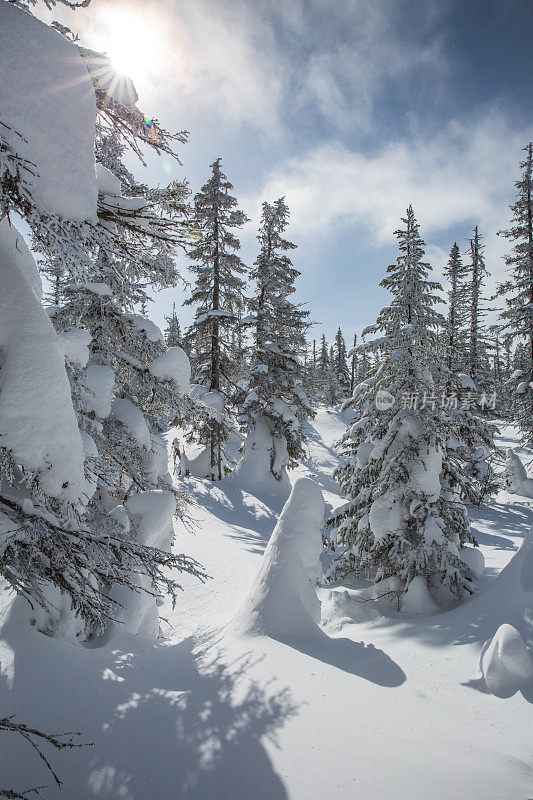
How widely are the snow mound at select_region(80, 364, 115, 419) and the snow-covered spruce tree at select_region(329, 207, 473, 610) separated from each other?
210 inches

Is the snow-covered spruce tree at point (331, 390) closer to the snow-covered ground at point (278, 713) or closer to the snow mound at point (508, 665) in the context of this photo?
the snow-covered ground at point (278, 713)

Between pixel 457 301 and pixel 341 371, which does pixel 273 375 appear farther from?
pixel 341 371

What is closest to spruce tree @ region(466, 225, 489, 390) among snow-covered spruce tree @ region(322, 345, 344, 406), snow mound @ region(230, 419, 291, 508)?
snow mound @ region(230, 419, 291, 508)

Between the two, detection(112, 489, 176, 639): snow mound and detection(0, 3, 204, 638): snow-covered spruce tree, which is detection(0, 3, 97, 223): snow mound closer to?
detection(0, 3, 204, 638): snow-covered spruce tree

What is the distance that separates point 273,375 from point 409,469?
38.9 feet

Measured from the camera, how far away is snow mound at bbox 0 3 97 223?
2428mm

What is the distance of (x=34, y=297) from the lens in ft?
9.82

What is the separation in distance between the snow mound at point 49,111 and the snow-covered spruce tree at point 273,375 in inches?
610

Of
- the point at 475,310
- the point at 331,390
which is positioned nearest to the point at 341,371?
the point at 331,390

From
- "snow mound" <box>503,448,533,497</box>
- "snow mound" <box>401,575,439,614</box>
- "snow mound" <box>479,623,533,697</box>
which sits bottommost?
"snow mound" <box>401,575,439,614</box>

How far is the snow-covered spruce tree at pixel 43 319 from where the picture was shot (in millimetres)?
2447

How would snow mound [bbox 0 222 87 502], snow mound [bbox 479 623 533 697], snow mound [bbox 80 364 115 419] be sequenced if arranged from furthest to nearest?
snow mound [bbox 80 364 115 419] < snow mound [bbox 479 623 533 697] < snow mound [bbox 0 222 87 502]

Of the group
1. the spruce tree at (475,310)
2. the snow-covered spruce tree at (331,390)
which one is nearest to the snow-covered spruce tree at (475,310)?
the spruce tree at (475,310)

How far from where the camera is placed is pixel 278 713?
157 inches
